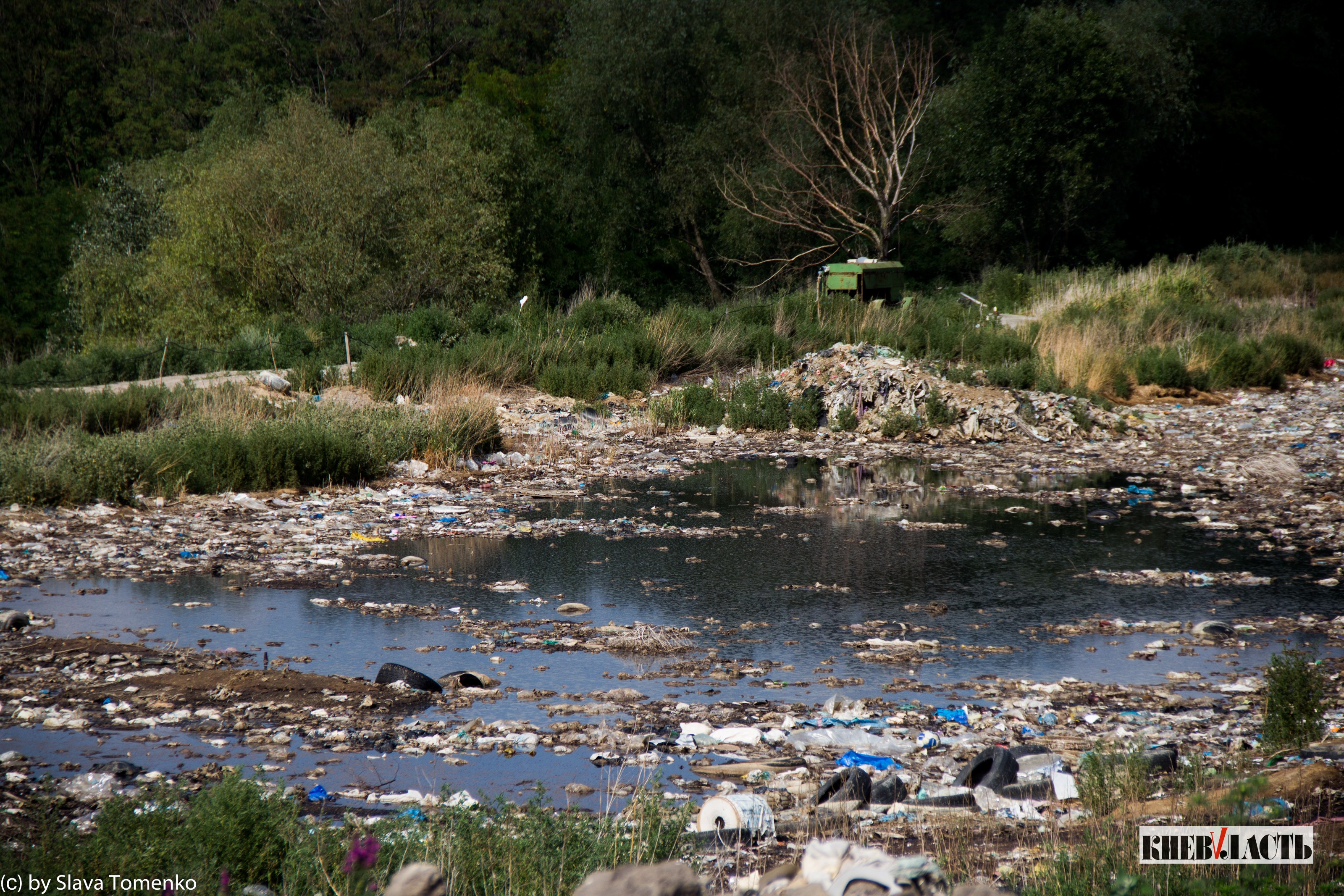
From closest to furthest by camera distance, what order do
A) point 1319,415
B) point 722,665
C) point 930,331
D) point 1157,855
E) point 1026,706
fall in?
point 1157,855
point 1026,706
point 722,665
point 1319,415
point 930,331

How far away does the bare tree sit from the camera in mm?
33344

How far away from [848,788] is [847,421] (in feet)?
37.9

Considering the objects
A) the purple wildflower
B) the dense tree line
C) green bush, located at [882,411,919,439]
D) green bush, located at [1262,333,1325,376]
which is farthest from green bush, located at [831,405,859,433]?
the dense tree line

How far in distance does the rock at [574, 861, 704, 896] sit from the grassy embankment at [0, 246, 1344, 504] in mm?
8799

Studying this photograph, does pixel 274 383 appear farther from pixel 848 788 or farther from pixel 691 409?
pixel 848 788

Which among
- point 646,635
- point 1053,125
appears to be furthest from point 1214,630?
point 1053,125

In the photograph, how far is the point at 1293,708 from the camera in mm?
4367

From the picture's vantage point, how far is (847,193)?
3431 centimetres

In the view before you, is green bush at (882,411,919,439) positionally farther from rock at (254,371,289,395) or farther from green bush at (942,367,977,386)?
rock at (254,371,289,395)

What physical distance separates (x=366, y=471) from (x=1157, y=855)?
9703mm

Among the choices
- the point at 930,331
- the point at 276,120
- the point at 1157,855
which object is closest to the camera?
the point at 1157,855

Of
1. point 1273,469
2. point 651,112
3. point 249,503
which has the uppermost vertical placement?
point 651,112

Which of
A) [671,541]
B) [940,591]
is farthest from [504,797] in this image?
[671,541]

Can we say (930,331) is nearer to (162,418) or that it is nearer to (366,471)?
(366,471)
